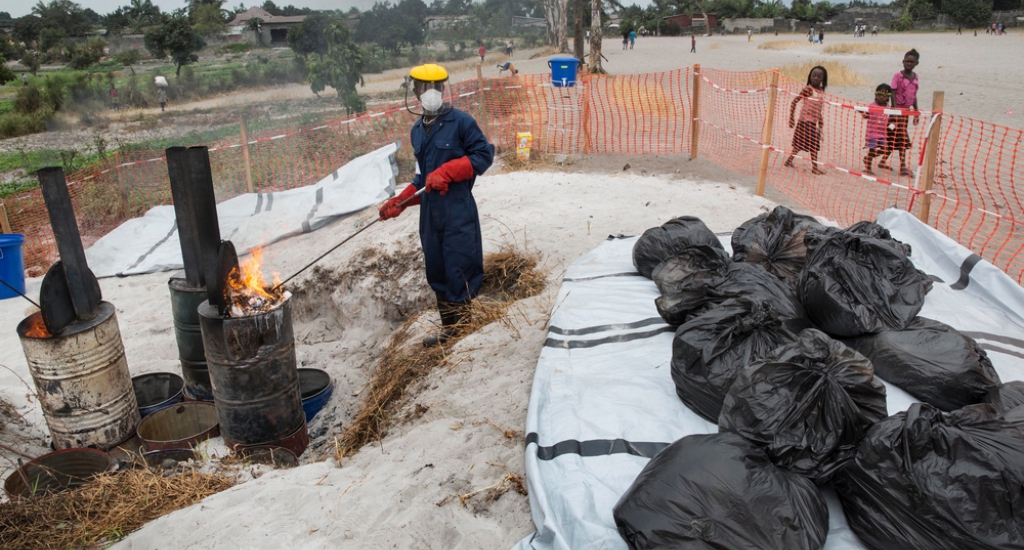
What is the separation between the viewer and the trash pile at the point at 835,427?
6.22 feet

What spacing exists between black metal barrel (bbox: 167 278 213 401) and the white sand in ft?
2.81

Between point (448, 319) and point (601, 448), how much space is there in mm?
2502

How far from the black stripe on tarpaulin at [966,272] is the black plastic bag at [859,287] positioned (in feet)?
2.44

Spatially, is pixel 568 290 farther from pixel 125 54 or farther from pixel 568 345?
pixel 125 54

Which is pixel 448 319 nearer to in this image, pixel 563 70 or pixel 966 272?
pixel 966 272

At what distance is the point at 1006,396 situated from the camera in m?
2.49

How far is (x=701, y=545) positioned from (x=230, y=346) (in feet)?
8.74

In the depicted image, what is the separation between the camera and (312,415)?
4762mm

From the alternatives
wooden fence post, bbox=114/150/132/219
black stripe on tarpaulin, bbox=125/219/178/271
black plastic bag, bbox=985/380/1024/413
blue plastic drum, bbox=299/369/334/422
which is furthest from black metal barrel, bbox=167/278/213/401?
wooden fence post, bbox=114/150/132/219

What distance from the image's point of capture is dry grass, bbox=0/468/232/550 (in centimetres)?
277

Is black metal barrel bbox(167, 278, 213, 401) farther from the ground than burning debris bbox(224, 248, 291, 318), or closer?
closer

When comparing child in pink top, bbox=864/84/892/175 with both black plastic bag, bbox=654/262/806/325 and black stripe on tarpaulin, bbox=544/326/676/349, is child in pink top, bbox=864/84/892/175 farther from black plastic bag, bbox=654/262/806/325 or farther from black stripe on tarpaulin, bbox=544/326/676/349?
black stripe on tarpaulin, bbox=544/326/676/349

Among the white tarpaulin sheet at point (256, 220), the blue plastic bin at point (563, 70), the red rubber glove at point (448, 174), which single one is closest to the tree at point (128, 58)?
the blue plastic bin at point (563, 70)

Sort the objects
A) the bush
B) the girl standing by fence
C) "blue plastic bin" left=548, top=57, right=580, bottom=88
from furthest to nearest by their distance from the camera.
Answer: the bush
"blue plastic bin" left=548, top=57, right=580, bottom=88
the girl standing by fence
